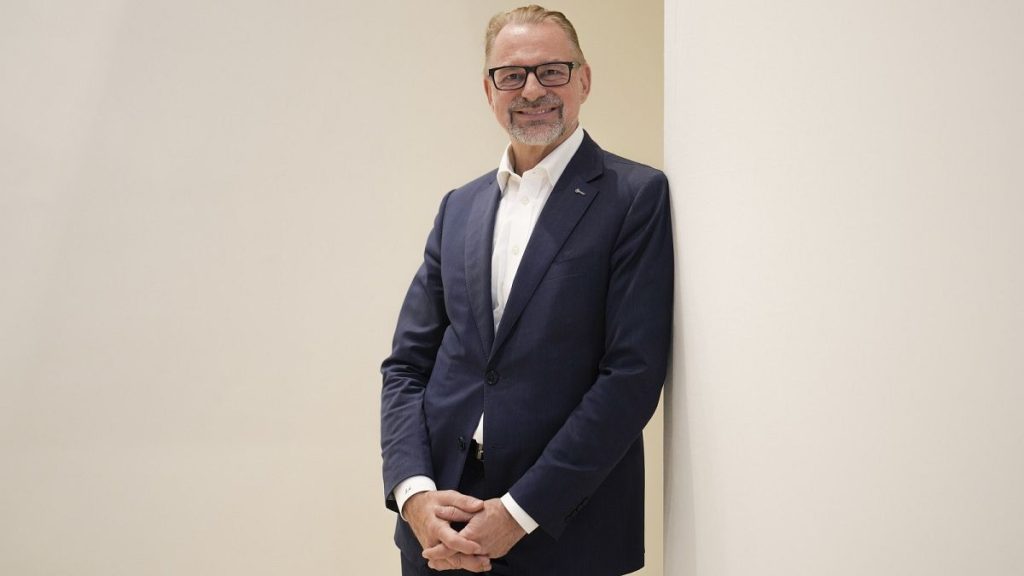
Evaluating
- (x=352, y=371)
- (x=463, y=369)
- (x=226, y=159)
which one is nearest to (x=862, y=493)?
(x=463, y=369)

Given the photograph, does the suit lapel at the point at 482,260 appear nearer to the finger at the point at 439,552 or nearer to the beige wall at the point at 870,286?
the finger at the point at 439,552

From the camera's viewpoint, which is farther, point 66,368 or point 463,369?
point 66,368

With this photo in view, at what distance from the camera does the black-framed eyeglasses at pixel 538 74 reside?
1.90 m

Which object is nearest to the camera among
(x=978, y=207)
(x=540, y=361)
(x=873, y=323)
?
(x=978, y=207)

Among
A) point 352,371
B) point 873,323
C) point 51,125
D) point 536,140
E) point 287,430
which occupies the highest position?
point 51,125

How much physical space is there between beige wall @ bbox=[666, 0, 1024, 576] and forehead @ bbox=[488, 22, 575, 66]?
556mm

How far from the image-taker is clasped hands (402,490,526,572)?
→ 1.70 meters

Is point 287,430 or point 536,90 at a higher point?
point 536,90

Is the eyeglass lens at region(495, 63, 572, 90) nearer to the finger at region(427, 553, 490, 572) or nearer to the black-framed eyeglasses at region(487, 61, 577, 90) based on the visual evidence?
the black-framed eyeglasses at region(487, 61, 577, 90)

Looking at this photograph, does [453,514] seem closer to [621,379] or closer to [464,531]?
[464,531]

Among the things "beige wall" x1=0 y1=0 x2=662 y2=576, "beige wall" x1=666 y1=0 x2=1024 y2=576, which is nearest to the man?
"beige wall" x1=666 y1=0 x2=1024 y2=576

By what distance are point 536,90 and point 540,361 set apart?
1.72ft

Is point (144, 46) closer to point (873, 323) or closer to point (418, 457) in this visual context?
point (418, 457)

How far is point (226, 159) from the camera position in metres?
3.22
